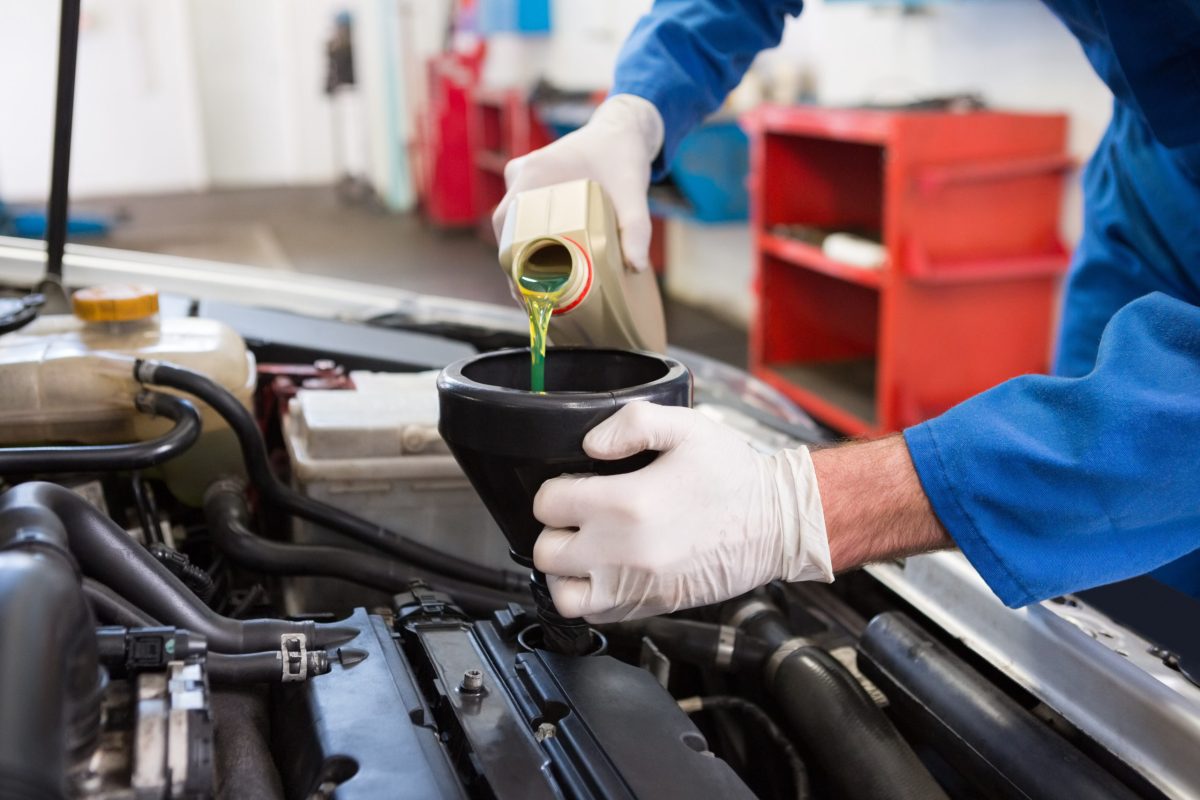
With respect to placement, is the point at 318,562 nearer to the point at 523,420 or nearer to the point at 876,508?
the point at 523,420

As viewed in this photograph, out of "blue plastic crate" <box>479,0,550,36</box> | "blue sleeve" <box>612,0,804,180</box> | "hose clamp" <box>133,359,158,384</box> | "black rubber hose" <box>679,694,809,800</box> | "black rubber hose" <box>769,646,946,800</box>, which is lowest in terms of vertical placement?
"black rubber hose" <box>679,694,809,800</box>

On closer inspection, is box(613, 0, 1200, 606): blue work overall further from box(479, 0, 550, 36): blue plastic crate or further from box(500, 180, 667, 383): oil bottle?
box(479, 0, 550, 36): blue plastic crate

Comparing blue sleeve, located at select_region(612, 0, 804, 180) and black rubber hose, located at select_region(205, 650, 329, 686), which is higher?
blue sleeve, located at select_region(612, 0, 804, 180)

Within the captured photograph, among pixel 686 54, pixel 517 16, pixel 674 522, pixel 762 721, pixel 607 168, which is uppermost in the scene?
pixel 517 16

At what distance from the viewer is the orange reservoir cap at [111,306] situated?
41.9 inches

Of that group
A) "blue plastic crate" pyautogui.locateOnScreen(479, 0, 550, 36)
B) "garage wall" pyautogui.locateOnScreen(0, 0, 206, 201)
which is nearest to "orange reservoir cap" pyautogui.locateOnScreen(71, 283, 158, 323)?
"blue plastic crate" pyautogui.locateOnScreen(479, 0, 550, 36)

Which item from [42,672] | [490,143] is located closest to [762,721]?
[42,672]

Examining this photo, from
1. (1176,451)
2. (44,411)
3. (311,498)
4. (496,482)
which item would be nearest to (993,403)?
(1176,451)

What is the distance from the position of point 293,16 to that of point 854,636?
9.45 metres

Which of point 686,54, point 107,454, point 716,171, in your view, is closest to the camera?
point 107,454

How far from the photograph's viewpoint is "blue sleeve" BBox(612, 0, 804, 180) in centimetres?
141

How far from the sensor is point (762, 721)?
0.88 meters

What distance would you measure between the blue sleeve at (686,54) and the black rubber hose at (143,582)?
87 cm

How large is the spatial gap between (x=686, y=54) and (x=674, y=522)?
879mm
